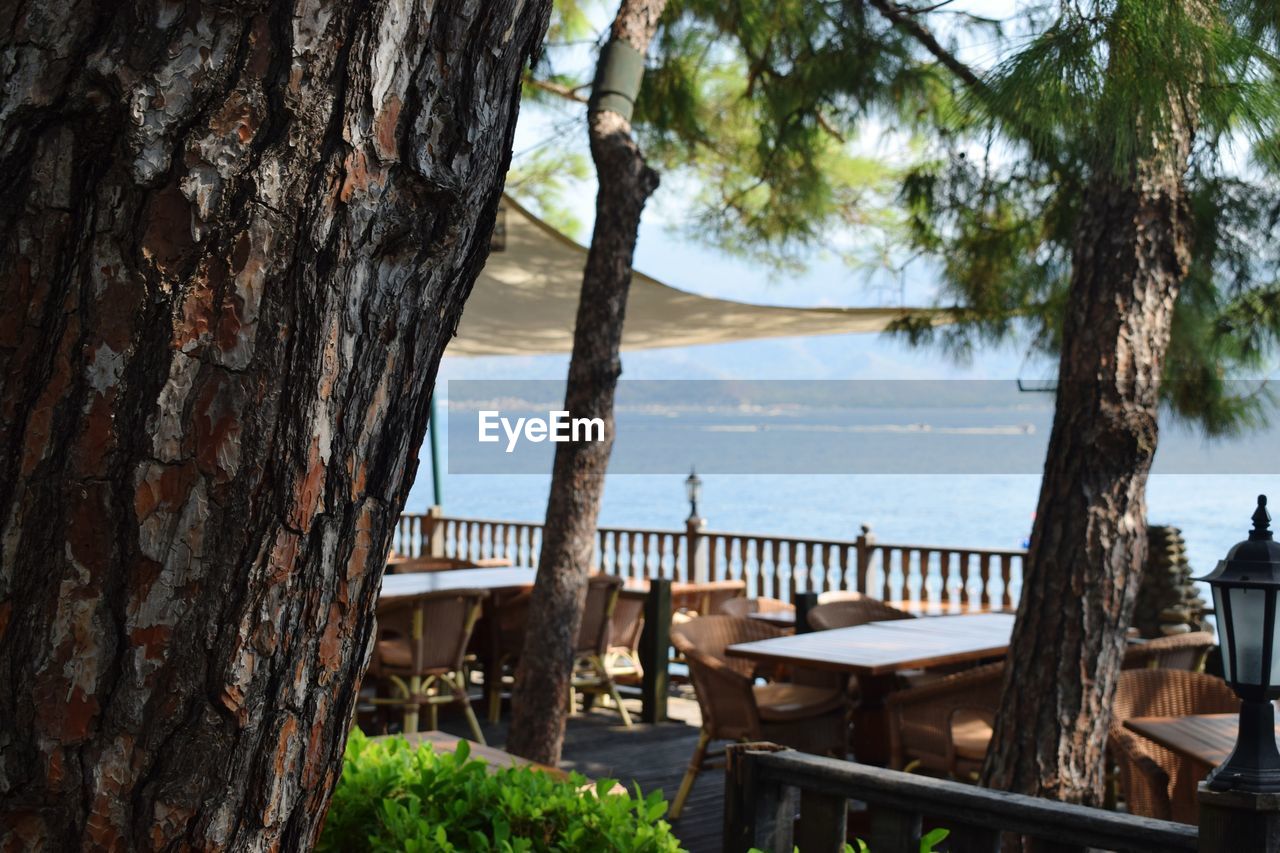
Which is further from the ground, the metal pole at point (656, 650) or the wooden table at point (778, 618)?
the wooden table at point (778, 618)

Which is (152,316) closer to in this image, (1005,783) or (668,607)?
(1005,783)

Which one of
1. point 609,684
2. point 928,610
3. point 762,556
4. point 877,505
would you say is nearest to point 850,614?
point 609,684

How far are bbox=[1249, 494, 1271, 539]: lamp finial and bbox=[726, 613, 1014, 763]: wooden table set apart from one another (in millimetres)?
2096

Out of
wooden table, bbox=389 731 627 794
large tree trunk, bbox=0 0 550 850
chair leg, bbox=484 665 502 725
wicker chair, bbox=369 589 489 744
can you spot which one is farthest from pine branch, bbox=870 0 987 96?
chair leg, bbox=484 665 502 725

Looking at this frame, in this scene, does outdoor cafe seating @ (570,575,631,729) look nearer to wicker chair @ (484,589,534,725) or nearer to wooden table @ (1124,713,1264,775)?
wicker chair @ (484,589,534,725)

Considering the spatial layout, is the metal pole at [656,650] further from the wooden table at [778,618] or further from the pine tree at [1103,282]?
the pine tree at [1103,282]

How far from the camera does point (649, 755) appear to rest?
5.90 meters

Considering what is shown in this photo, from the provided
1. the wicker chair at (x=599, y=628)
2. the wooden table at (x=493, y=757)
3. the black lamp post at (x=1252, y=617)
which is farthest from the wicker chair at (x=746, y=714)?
the black lamp post at (x=1252, y=617)

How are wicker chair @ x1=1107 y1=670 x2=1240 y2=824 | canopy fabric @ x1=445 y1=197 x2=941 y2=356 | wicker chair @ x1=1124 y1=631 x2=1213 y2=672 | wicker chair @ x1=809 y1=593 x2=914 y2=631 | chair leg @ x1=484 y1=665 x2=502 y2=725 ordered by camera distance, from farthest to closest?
1. chair leg @ x1=484 y1=665 x2=502 y2=725
2. canopy fabric @ x1=445 y1=197 x2=941 y2=356
3. wicker chair @ x1=809 y1=593 x2=914 y2=631
4. wicker chair @ x1=1124 y1=631 x2=1213 y2=672
5. wicker chair @ x1=1107 y1=670 x2=1240 y2=824

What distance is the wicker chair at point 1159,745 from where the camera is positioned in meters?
3.32

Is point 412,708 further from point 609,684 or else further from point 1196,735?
point 1196,735

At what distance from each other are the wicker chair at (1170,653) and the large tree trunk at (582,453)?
83.0 inches

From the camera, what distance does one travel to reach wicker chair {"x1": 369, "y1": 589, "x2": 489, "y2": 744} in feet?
18.0

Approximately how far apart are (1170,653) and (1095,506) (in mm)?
1914
